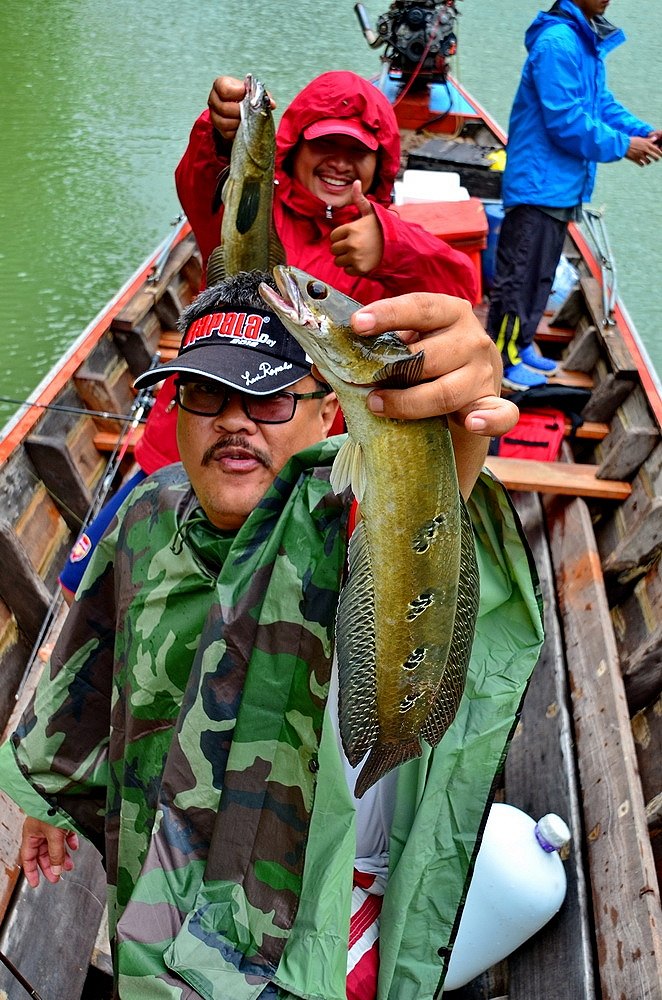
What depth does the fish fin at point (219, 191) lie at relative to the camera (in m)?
2.67

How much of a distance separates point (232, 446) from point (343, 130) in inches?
70.7

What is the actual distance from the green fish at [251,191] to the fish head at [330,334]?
49.0 inches

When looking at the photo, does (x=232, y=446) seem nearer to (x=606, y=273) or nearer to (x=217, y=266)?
(x=217, y=266)

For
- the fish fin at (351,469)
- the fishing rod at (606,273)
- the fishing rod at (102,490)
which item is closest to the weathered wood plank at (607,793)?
the fish fin at (351,469)

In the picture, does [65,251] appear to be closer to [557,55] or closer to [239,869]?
[557,55]

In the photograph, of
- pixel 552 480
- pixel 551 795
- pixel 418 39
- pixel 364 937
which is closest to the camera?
pixel 364 937

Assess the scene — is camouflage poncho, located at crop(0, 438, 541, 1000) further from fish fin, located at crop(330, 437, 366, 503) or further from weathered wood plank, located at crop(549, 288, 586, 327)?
weathered wood plank, located at crop(549, 288, 586, 327)

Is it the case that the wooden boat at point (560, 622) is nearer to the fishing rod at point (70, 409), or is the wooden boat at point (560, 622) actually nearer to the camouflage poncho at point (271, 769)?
the fishing rod at point (70, 409)

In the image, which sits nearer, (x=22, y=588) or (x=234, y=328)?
(x=234, y=328)

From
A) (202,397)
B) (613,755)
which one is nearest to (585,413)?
(613,755)

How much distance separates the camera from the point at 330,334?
46.8 inches

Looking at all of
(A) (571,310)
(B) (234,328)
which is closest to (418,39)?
(A) (571,310)

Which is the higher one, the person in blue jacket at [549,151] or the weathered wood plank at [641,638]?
the person in blue jacket at [549,151]

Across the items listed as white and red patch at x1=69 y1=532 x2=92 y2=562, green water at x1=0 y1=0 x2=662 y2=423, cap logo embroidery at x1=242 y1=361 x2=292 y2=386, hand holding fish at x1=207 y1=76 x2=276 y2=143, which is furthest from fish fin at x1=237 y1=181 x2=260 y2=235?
green water at x1=0 y1=0 x2=662 y2=423
